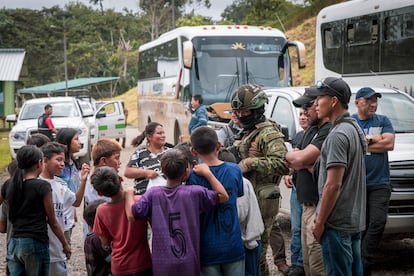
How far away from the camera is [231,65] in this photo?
14.9 meters

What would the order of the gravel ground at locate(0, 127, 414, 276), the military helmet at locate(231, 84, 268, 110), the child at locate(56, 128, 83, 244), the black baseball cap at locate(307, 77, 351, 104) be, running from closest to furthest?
the black baseball cap at locate(307, 77, 351, 104)
the military helmet at locate(231, 84, 268, 110)
the child at locate(56, 128, 83, 244)
the gravel ground at locate(0, 127, 414, 276)

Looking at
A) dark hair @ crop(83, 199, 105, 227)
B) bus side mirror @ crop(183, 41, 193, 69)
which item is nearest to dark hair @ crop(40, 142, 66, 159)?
dark hair @ crop(83, 199, 105, 227)

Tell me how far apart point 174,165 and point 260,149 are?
1080 millimetres

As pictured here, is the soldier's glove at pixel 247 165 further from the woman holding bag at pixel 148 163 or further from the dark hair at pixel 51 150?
the dark hair at pixel 51 150

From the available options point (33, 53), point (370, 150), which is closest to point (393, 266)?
point (370, 150)

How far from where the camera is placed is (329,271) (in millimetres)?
4258

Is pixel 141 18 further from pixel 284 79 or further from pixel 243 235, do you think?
pixel 243 235

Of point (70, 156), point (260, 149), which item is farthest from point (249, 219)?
point (70, 156)

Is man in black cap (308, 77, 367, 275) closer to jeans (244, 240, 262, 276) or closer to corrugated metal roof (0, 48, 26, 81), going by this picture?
jeans (244, 240, 262, 276)

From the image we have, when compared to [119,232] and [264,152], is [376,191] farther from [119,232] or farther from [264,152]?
[119,232]

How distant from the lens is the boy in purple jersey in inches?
152

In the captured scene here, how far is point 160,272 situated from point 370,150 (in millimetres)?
2875

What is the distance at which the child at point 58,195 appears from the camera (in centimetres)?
487

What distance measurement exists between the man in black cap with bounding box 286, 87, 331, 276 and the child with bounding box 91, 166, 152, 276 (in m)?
1.37
